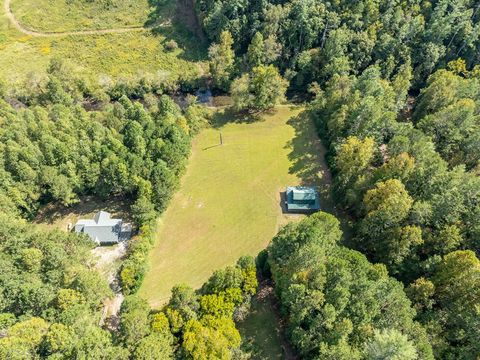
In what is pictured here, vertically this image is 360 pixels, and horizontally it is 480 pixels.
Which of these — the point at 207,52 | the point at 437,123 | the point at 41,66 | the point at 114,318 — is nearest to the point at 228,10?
the point at 207,52

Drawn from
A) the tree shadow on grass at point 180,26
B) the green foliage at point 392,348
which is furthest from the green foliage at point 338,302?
the tree shadow on grass at point 180,26

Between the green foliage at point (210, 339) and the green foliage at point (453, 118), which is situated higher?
the green foliage at point (453, 118)

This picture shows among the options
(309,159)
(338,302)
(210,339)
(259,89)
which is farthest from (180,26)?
(338,302)

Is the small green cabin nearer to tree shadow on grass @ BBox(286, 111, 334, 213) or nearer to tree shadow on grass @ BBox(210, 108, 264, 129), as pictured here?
tree shadow on grass @ BBox(286, 111, 334, 213)

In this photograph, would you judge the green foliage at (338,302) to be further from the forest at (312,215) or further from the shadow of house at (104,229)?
the shadow of house at (104,229)

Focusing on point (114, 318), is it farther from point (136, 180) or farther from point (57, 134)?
point (57, 134)

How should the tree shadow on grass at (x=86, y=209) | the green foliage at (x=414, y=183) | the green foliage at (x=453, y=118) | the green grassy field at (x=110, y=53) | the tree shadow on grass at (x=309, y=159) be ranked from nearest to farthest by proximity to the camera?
the green foliage at (x=414, y=183) < the green foliage at (x=453, y=118) < the tree shadow on grass at (x=86, y=209) < the tree shadow on grass at (x=309, y=159) < the green grassy field at (x=110, y=53)

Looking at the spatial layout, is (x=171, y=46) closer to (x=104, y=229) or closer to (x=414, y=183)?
(x=104, y=229)
